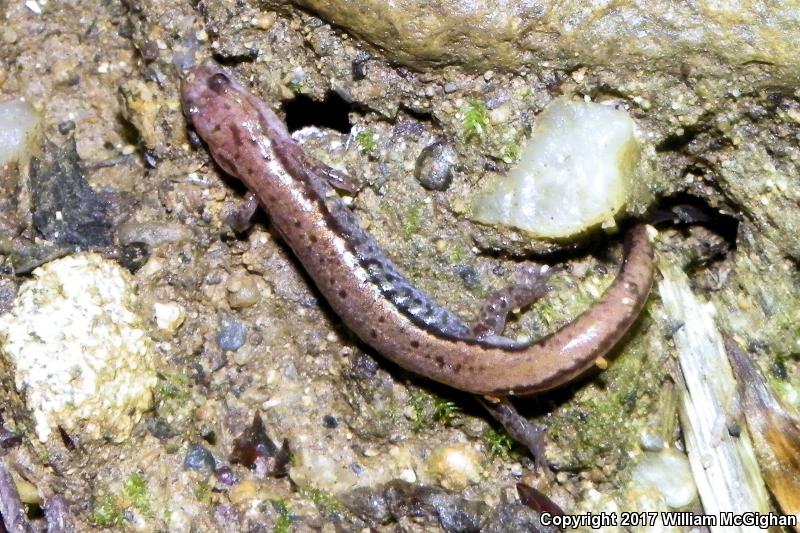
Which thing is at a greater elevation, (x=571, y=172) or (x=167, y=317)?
(x=571, y=172)

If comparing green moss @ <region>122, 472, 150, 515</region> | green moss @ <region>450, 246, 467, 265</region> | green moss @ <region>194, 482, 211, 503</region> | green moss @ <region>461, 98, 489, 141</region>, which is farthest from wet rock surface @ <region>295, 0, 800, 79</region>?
green moss @ <region>122, 472, 150, 515</region>

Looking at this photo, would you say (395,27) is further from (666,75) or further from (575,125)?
(666,75)

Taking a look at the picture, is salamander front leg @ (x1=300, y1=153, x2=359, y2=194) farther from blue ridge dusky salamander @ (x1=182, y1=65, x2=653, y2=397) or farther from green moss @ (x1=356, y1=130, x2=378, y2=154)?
green moss @ (x1=356, y1=130, x2=378, y2=154)

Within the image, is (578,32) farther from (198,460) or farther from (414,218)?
(198,460)

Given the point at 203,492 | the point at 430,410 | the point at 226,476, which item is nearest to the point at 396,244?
the point at 430,410

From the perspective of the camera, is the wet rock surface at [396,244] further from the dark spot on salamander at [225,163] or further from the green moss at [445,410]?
the dark spot on salamander at [225,163]

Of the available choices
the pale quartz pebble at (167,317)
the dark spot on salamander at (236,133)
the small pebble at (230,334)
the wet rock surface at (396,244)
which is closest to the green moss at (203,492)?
the wet rock surface at (396,244)
